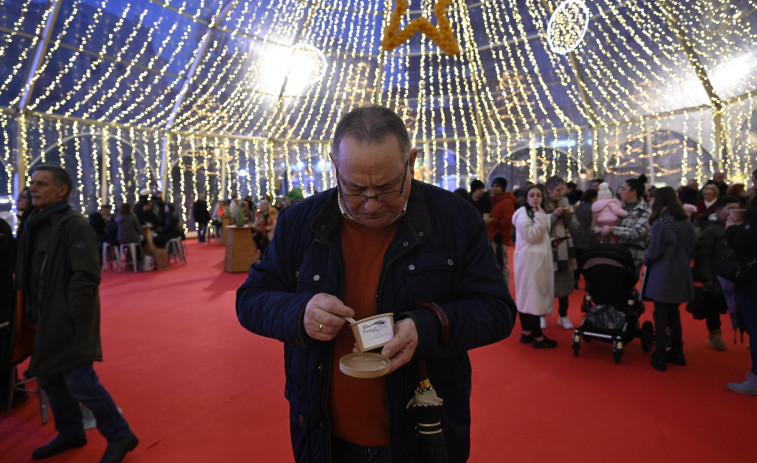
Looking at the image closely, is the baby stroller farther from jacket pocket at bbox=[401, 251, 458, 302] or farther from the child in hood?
jacket pocket at bbox=[401, 251, 458, 302]

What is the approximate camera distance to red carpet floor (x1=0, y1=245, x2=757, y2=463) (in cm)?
233

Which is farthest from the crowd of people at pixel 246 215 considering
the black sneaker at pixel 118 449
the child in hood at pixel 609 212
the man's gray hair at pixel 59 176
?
the black sneaker at pixel 118 449

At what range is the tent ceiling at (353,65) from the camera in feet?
29.2

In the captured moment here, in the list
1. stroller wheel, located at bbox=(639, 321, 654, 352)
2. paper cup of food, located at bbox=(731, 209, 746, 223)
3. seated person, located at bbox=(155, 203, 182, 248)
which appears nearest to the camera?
paper cup of food, located at bbox=(731, 209, 746, 223)

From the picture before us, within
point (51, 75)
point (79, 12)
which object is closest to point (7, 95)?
point (51, 75)

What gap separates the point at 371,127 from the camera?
40.4 inches

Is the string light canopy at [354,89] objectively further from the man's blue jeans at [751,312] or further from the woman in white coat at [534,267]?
the man's blue jeans at [751,312]

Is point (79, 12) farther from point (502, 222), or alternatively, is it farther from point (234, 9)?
point (502, 222)

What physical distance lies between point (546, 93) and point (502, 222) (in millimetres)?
9388

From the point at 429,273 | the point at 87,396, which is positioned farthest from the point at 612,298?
the point at 87,396

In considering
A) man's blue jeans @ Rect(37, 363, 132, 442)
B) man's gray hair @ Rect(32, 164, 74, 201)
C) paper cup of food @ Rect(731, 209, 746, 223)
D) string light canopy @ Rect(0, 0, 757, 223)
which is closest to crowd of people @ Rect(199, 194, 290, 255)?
string light canopy @ Rect(0, 0, 757, 223)

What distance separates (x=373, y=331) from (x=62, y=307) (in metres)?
2.00

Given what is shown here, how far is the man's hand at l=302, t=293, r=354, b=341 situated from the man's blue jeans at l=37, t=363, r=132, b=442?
179 centimetres

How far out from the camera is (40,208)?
2303 mm
